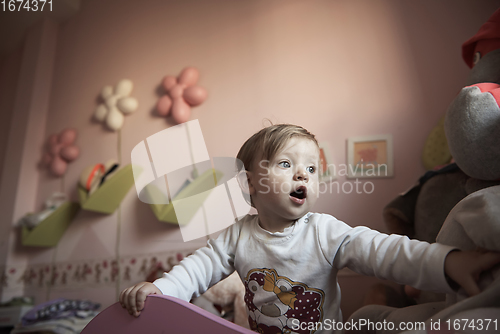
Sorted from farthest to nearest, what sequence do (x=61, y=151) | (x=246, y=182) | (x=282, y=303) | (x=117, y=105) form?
(x=61, y=151)
(x=117, y=105)
(x=246, y=182)
(x=282, y=303)

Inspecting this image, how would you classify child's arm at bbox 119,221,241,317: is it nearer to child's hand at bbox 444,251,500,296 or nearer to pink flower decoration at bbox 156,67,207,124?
child's hand at bbox 444,251,500,296

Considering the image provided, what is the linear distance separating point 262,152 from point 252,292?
316mm

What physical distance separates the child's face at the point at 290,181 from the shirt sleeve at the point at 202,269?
13 centimetres

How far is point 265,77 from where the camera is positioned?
1.65 meters

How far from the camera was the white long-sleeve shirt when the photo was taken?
0.73 meters

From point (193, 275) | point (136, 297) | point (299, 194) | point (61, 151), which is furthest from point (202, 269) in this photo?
point (61, 151)

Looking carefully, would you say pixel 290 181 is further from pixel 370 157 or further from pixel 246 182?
pixel 370 157

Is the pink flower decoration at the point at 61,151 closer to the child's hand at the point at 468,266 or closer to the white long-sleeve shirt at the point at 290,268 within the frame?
the white long-sleeve shirt at the point at 290,268

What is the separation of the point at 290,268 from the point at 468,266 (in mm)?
356

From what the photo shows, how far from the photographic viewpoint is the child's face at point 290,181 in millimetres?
778

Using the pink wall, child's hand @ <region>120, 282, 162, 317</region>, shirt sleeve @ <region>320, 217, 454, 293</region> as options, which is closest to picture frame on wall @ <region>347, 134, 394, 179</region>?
the pink wall

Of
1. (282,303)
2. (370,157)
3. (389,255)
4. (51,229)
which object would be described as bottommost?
(51,229)

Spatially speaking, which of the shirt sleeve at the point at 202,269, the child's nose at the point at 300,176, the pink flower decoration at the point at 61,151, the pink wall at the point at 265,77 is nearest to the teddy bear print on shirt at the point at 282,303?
the shirt sleeve at the point at 202,269

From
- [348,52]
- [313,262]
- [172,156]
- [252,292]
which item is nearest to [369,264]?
[313,262]
